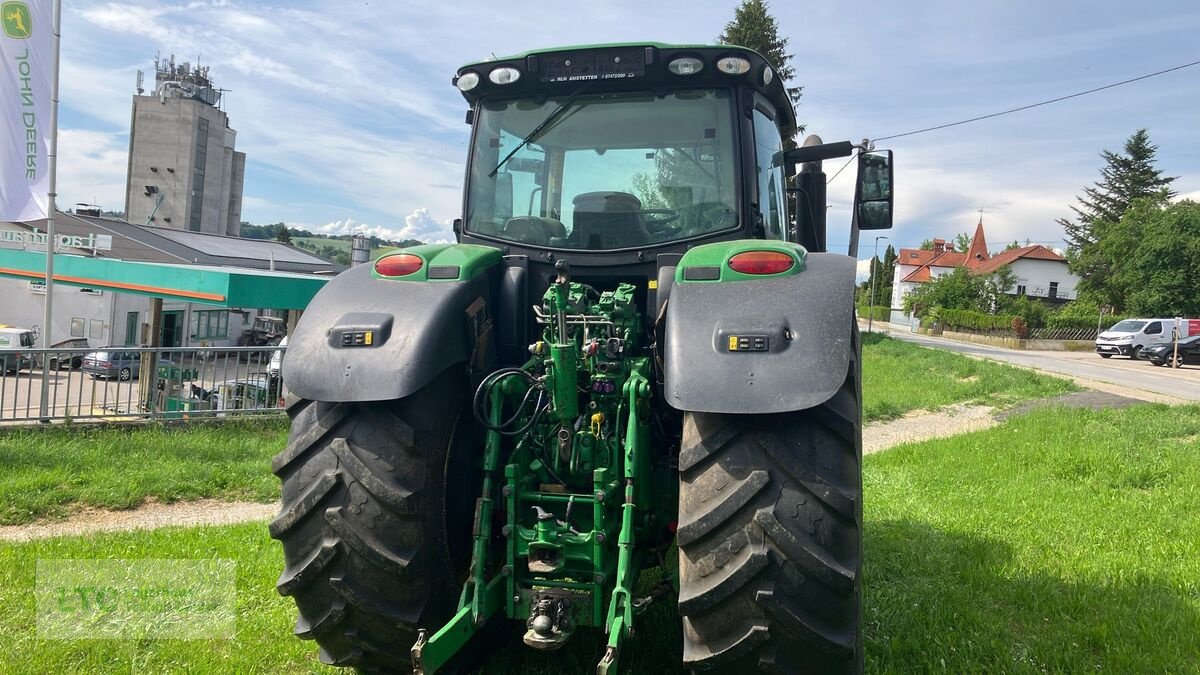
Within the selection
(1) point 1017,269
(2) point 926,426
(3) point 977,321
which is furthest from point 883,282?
(2) point 926,426

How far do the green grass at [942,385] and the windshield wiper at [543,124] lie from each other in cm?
1094

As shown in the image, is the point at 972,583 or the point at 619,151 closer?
the point at 619,151

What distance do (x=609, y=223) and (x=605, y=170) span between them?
0.88 feet

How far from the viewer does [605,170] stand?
3.75 meters

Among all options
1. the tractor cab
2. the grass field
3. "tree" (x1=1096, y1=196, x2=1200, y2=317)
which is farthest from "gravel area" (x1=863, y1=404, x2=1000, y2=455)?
"tree" (x1=1096, y1=196, x2=1200, y2=317)

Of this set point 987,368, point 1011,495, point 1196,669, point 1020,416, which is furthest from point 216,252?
point 1196,669

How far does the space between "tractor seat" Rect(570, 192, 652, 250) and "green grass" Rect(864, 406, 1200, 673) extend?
2.14 meters

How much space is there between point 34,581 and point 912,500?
6.26 m

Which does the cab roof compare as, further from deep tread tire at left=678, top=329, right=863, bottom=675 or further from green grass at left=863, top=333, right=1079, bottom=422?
green grass at left=863, top=333, right=1079, bottom=422

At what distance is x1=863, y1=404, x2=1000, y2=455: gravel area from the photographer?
11.6m

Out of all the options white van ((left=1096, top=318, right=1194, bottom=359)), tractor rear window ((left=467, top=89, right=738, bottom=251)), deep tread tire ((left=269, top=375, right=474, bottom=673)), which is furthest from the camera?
white van ((left=1096, top=318, right=1194, bottom=359))

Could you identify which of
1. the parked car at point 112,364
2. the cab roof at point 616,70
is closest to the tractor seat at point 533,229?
the cab roof at point 616,70

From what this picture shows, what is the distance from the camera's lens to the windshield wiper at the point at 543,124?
12.3ft

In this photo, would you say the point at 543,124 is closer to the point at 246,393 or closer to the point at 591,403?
the point at 591,403
